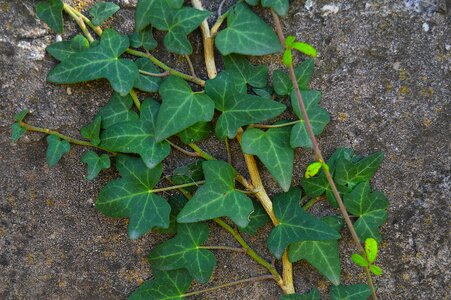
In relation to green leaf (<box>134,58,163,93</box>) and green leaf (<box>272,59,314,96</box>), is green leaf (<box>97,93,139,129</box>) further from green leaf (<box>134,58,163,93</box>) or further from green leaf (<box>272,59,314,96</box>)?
green leaf (<box>272,59,314,96</box>)

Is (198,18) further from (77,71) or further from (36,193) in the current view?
(36,193)

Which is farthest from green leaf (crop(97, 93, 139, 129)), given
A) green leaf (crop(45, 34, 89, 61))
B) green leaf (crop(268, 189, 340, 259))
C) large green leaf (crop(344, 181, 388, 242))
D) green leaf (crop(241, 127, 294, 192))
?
large green leaf (crop(344, 181, 388, 242))

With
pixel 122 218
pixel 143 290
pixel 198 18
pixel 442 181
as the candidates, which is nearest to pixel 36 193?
pixel 122 218

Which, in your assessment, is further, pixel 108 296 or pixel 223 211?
pixel 108 296

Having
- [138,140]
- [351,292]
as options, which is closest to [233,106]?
[138,140]

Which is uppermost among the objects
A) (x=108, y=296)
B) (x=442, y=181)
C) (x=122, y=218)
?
(x=442, y=181)

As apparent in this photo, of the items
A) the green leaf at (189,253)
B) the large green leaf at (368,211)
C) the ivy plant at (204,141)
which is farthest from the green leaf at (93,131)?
the large green leaf at (368,211)
